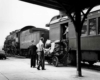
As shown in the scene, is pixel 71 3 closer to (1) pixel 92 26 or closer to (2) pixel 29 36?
(1) pixel 92 26

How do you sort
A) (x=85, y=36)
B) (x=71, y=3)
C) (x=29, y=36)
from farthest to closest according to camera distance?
(x=29, y=36)
(x=85, y=36)
(x=71, y=3)

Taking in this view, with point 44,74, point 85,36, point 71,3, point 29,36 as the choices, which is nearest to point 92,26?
point 85,36

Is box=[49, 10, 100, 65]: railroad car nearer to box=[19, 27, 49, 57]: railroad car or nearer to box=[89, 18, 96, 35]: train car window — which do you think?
box=[89, 18, 96, 35]: train car window

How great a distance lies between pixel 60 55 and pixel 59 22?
10.0 ft

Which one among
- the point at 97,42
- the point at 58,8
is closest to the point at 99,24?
the point at 97,42

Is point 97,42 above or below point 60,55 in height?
above

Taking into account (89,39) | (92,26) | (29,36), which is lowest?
(89,39)

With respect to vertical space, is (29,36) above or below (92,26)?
above

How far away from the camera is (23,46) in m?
26.5

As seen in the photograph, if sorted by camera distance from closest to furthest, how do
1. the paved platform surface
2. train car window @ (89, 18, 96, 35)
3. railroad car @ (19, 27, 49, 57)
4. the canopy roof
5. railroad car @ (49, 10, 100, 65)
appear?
the paved platform surface < the canopy roof < railroad car @ (49, 10, 100, 65) < train car window @ (89, 18, 96, 35) < railroad car @ (19, 27, 49, 57)

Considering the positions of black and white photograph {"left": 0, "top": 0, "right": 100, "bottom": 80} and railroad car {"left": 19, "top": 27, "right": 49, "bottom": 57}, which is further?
railroad car {"left": 19, "top": 27, "right": 49, "bottom": 57}

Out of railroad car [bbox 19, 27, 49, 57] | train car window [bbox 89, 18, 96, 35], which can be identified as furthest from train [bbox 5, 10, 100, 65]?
railroad car [bbox 19, 27, 49, 57]

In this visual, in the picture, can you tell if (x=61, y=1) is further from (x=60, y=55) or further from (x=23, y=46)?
(x=23, y=46)

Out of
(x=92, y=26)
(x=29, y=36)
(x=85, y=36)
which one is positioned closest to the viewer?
(x=92, y=26)
